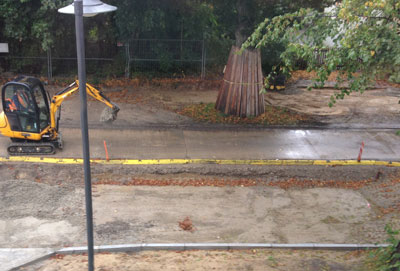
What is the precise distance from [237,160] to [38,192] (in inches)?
221

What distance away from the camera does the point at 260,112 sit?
17047mm

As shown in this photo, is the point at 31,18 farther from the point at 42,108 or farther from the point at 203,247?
the point at 203,247

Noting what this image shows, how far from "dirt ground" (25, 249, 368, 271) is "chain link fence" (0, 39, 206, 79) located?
13.9m

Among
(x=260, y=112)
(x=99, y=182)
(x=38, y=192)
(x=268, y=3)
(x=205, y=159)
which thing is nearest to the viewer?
(x=38, y=192)

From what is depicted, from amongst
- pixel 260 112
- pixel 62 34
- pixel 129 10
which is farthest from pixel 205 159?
pixel 62 34

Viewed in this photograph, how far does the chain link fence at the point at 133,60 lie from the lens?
21.4 meters

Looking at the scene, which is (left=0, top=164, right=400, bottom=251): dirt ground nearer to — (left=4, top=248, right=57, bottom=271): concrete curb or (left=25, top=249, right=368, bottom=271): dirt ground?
(left=4, top=248, right=57, bottom=271): concrete curb

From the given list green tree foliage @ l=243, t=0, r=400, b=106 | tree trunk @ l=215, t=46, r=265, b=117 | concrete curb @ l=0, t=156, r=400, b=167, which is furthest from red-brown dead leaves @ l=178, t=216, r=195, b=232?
tree trunk @ l=215, t=46, r=265, b=117

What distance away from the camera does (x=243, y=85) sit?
1641 centimetres

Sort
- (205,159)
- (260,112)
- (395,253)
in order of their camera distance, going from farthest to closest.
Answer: (260,112) → (205,159) → (395,253)

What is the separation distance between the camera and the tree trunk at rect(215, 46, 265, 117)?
1622 cm

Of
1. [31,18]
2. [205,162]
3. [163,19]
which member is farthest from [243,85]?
[31,18]

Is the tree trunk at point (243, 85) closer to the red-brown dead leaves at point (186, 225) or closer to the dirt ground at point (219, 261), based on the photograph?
the red-brown dead leaves at point (186, 225)

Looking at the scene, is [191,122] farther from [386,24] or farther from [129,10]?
[386,24]
